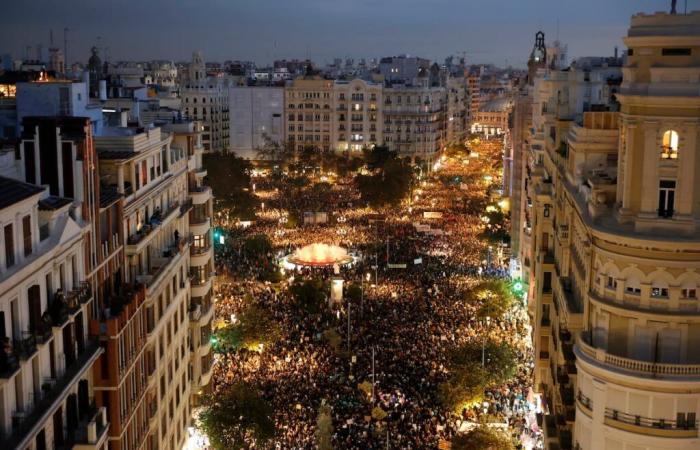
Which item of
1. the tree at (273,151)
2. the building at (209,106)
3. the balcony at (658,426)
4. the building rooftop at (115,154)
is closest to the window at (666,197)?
the balcony at (658,426)

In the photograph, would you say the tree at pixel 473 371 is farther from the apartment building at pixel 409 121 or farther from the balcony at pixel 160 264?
the apartment building at pixel 409 121

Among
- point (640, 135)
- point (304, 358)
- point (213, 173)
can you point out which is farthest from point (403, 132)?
point (640, 135)

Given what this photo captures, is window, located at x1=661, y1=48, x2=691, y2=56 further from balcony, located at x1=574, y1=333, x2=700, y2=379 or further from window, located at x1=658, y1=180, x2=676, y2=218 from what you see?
balcony, located at x1=574, y1=333, x2=700, y2=379

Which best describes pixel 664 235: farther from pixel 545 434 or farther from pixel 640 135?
pixel 545 434

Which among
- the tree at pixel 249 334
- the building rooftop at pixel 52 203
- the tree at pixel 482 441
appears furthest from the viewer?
the tree at pixel 249 334

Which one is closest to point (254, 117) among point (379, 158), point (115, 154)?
point (379, 158)

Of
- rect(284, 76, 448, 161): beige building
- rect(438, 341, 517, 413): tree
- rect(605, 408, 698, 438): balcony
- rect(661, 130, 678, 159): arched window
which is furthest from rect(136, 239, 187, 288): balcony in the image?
rect(284, 76, 448, 161): beige building
